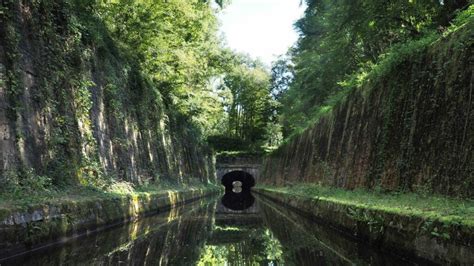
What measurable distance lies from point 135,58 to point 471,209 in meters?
18.5

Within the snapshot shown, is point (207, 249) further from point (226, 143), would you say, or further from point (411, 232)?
point (226, 143)

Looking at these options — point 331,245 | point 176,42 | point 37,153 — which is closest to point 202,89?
point 176,42

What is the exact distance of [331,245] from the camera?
27.3 ft

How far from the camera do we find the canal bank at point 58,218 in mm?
6645

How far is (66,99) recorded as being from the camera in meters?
12.4

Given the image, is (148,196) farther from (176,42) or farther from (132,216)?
(176,42)

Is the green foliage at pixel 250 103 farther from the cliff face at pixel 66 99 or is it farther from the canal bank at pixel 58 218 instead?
the canal bank at pixel 58 218

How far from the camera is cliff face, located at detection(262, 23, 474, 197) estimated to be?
8.59m

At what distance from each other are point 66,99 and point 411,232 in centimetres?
958

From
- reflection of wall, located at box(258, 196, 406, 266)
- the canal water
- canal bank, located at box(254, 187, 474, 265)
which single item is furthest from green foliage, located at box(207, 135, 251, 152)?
canal bank, located at box(254, 187, 474, 265)

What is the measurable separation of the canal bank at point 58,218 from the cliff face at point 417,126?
6.96 m

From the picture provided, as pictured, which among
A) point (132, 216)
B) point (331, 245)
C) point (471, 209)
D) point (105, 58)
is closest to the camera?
point (471, 209)

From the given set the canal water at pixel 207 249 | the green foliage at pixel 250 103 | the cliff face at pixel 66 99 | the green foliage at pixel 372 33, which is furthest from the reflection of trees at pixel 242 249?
the green foliage at pixel 250 103

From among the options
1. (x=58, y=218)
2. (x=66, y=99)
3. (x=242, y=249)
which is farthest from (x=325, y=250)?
(x=66, y=99)
